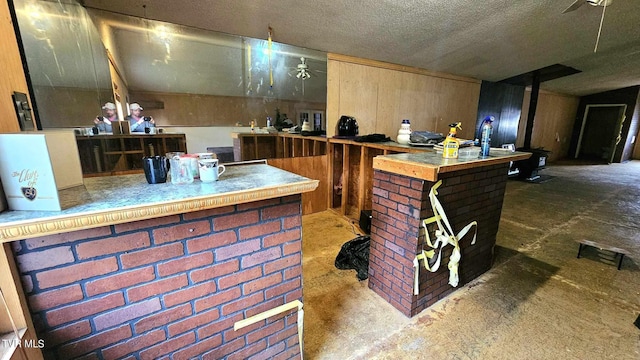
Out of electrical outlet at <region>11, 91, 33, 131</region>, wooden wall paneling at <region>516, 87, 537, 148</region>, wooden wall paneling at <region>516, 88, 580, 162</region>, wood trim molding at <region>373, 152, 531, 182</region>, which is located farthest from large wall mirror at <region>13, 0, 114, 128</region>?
wooden wall paneling at <region>516, 88, 580, 162</region>

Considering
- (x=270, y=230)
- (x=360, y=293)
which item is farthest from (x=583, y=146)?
(x=270, y=230)

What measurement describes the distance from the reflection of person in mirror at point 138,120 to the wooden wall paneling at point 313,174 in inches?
59.4

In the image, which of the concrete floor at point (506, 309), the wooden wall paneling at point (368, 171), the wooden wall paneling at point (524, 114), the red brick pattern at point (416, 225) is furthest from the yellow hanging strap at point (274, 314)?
the wooden wall paneling at point (524, 114)

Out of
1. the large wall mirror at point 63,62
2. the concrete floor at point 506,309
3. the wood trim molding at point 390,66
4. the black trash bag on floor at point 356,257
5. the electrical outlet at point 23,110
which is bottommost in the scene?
the concrete floor at point 506,309

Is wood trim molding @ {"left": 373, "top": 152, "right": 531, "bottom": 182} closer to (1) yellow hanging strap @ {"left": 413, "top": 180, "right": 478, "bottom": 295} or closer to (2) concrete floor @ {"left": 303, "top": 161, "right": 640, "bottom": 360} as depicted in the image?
(1) yellow hanging strap @ {"left": 413, "top": 180, "right": 478, "bottom": 295}

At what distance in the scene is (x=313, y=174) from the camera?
138 inches

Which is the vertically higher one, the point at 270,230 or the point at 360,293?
the point at 270,230

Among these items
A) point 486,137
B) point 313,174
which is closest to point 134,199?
point 486,137

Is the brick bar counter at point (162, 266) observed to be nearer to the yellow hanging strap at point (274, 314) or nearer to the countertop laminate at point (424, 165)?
the yellow hanging strap at point (274, 314)

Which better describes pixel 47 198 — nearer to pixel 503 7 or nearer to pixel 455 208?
pixel 455 208

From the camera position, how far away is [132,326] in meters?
0.91

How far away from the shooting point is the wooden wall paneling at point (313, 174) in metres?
3.32

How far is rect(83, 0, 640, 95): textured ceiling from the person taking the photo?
2201 mm

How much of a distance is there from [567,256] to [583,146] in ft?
33.8
